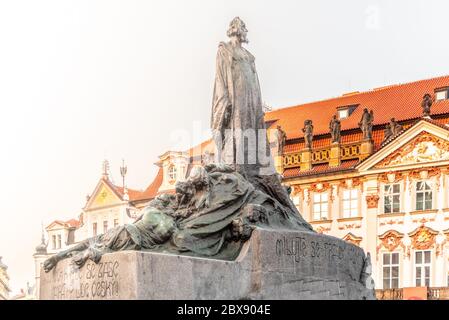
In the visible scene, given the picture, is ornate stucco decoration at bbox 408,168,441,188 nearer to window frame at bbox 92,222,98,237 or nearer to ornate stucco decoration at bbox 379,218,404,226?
ornate stucco decoration at bbox 379,218,404,226

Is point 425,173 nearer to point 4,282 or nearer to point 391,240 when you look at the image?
point 391,240

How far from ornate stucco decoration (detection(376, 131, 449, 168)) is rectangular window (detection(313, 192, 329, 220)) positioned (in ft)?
12.3

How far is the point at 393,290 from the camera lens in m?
37.7

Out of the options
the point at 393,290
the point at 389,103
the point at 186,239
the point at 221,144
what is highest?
the point at 389,103

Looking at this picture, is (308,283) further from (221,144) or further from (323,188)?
(323,188)

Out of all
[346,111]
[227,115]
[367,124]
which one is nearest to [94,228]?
[346,111]

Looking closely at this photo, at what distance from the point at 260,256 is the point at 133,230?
1.48m

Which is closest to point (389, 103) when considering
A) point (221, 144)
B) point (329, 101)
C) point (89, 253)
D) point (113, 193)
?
point (329, 101)

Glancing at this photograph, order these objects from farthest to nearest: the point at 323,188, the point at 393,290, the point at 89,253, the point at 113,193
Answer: the point at 113,193, the point at 323,188, the point at 393,290, the point at 89,253

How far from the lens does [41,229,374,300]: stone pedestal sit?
9.73 meters

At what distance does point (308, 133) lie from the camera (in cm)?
4203

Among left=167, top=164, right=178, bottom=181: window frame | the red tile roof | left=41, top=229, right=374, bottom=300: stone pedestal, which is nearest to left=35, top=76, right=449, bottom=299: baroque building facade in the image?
left=167, top=164, right=178, bottom=181: window frame

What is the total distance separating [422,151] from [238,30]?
26724mm
